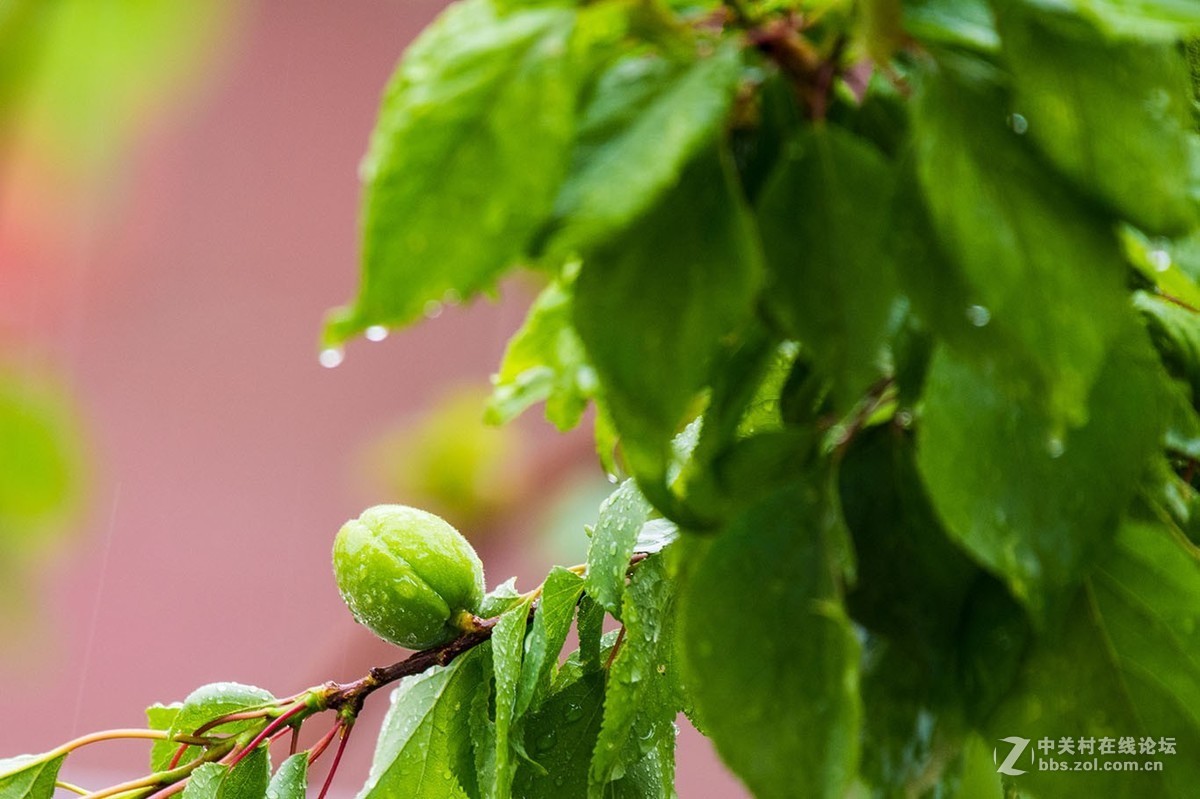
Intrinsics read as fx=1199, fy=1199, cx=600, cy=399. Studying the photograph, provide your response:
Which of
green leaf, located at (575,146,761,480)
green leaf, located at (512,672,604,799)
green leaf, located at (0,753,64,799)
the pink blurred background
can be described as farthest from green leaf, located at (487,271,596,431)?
the pink blurred background

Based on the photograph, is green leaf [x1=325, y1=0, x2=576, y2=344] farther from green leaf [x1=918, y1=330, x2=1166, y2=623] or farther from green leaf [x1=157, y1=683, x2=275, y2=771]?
green leaf [x1=157, y1=683, x2=275, y2=771]

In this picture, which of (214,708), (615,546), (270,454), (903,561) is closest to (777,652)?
(903,561)

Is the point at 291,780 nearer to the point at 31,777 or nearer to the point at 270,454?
the point at 31,777

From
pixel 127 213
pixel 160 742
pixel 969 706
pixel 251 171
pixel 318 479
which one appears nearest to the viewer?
pixel 127 213

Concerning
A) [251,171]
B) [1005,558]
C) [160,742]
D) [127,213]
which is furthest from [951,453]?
[251,171]

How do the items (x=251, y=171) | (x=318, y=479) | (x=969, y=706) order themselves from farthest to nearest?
(x=318, y=479), (x=251, y=171), (x=969, y=706)

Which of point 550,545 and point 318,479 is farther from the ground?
point 550,545

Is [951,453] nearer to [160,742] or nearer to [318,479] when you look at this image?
[160,742]
